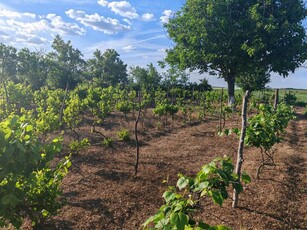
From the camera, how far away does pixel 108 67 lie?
54.3m

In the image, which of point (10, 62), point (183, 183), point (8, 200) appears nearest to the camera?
→ point (183, 183)

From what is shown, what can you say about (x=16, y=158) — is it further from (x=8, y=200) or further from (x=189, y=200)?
(x=189, y=200)

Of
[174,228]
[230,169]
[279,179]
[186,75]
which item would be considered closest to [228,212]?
[279,179]

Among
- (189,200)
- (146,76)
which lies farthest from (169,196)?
(146,76)

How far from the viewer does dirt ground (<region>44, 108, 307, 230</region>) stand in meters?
6.43

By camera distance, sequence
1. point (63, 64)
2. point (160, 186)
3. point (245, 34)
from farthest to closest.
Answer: point (63, 64) < point (245, 34) < point (160, 186)

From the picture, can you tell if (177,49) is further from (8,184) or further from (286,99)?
(8,184)

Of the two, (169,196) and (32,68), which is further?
(32,68)

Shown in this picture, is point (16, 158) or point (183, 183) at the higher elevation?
point (16, 158)

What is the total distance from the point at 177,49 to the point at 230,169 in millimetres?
24109

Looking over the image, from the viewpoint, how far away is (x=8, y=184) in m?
3.31

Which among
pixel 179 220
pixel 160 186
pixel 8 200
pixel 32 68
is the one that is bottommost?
pixel 160 186

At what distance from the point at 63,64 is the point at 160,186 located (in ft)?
147

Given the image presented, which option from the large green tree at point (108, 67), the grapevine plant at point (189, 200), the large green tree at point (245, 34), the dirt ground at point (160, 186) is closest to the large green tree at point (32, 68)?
the large green tree at point (108, 67)
